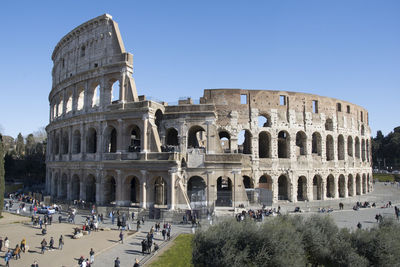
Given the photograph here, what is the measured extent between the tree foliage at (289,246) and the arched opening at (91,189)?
20.0 metres

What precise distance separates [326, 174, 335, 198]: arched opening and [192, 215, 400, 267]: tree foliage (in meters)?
22.1

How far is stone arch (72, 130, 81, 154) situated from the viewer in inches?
1272

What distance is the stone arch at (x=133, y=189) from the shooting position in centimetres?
2747

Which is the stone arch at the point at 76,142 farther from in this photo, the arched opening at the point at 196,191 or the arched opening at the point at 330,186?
the arched opening at the point at 330,186

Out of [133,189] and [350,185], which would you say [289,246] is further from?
[350,185]

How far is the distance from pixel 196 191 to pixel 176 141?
6904 mm

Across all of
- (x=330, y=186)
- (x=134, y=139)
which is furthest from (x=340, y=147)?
(x=134, y=139)

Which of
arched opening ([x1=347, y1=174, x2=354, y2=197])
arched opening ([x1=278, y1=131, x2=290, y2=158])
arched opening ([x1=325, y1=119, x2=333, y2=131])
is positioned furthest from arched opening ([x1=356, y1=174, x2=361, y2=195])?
arched opening ([x1=278, y1=131, x2=290, y2=158])

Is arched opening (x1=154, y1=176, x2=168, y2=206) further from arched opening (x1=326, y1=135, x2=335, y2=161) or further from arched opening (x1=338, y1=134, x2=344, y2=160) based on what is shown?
arched opening (x1=338, y1=134, x2=344, y2=160)

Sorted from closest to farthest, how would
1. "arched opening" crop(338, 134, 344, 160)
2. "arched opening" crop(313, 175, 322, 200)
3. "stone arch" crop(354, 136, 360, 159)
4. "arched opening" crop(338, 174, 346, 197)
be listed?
"arched opening" crop(313, 175, 322, 200), "arched opening" crop(338, 174, 346, 197), "arched opening" crop(338, 134, 344, 160), "stone arch" crop(354, 136, 360, 159)

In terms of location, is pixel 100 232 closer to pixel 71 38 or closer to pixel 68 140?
pixel 68 140

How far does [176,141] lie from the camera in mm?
32031

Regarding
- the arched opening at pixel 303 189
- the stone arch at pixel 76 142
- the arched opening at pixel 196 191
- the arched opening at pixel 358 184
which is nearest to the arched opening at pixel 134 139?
the stone arch at pixel 76 142

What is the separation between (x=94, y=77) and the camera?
30.0 metres
